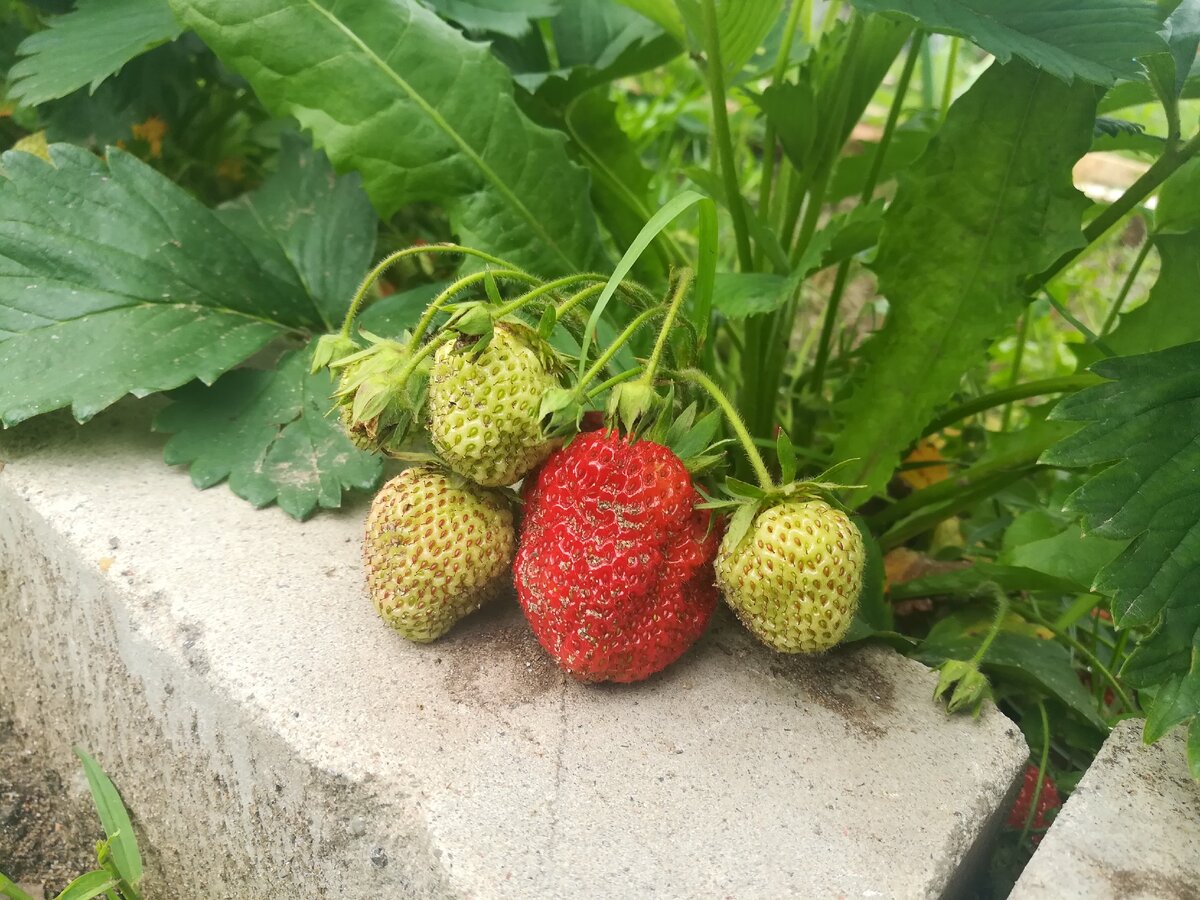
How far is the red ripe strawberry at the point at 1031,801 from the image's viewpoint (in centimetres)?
96

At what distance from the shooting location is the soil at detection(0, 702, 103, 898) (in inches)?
43.1

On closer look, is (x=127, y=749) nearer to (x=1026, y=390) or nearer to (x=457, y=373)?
(x=457, y=373)

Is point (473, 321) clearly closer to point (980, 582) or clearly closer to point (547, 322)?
point (547, 322)

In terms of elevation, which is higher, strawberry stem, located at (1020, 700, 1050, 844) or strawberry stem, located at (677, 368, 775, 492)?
strawberry stem, located at (677, 368, 775, 492)

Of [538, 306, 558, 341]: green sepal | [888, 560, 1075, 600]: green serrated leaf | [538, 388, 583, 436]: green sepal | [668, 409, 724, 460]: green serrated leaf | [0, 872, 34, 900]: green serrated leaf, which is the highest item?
[538, 306, 558, 341]: green sepal

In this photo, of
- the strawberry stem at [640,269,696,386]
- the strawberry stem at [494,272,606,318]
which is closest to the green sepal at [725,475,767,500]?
the strawberry stem at [640,269,696,386]

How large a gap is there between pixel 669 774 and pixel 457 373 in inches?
14.5

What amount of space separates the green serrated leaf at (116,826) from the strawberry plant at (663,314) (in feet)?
1.09

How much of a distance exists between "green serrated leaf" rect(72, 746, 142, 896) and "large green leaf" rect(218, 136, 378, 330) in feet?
1.90

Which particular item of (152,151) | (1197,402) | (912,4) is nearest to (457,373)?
(912,4)

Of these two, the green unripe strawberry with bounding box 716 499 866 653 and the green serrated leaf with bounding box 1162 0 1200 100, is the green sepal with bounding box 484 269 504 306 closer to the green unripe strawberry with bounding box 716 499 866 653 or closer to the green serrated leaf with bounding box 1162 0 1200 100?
the green unripe strawberry with bounding box 716 499 866 653

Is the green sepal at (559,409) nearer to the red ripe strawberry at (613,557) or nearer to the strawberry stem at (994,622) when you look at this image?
the red ripe strawberry at (613,557)

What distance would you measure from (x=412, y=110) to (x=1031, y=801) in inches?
38.6

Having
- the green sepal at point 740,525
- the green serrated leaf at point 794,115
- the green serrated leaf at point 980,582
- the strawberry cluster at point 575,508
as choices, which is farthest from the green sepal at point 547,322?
the green serrated leaf at point 980,582
